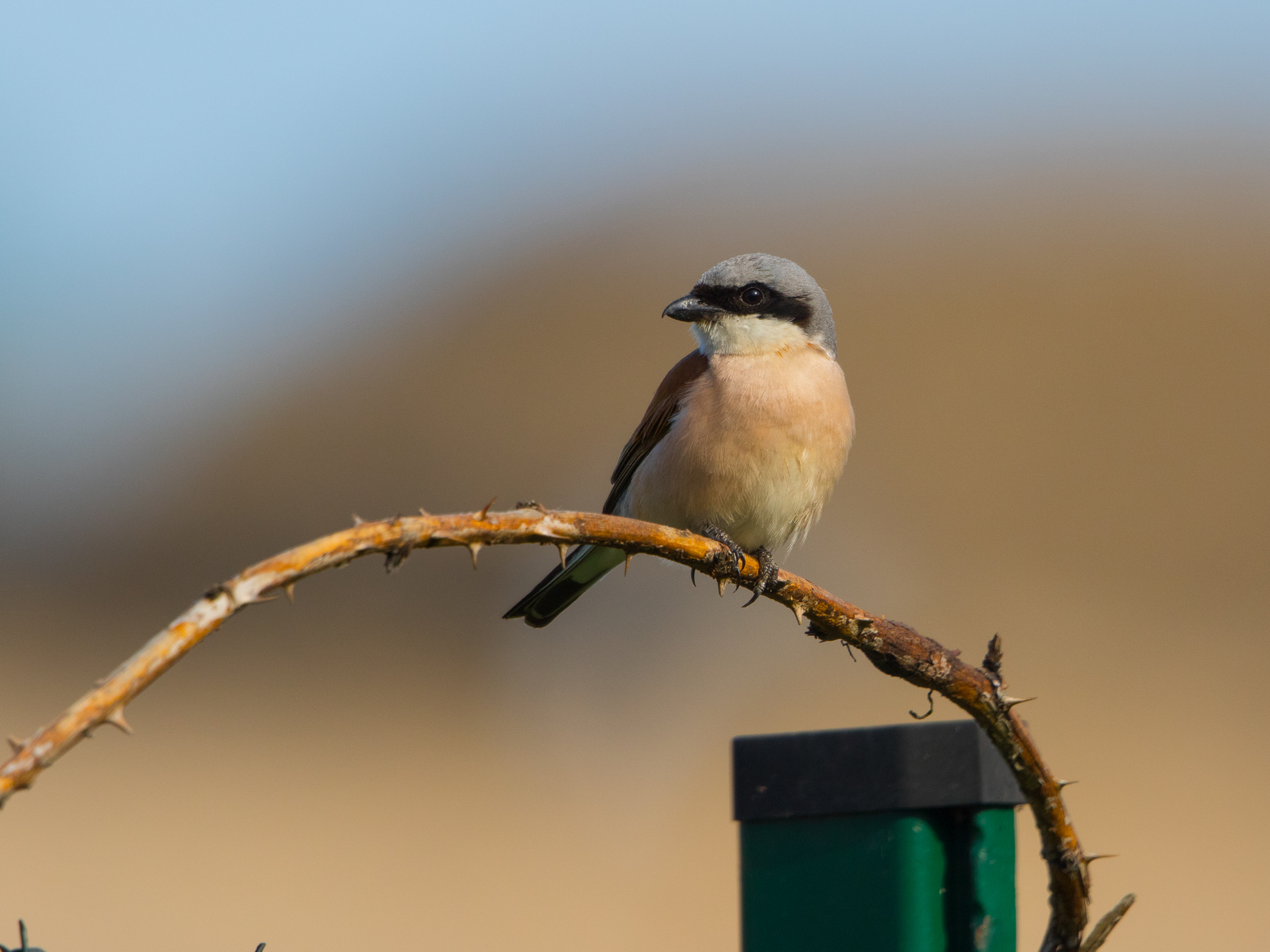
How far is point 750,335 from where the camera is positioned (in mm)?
4625

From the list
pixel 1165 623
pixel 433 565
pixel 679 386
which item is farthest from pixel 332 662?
pixel 679 386

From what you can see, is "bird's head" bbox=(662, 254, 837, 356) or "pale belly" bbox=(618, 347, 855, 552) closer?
"pale belly" bbox=(618, 347, 855, 552)

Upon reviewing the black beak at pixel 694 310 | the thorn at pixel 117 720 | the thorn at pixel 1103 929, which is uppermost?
the black beak at pixel 694 310

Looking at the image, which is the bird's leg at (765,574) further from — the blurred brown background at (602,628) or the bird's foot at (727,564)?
the blurred brown background at (602,628)

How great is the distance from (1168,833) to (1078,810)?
2.30 ft

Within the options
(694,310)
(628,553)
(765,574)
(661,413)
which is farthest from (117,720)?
(694,310)

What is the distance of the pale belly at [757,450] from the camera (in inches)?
168

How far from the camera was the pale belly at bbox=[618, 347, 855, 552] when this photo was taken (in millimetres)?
4277

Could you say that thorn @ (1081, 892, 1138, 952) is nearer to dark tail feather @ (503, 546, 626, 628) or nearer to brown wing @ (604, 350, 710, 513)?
dark tail feather @ (503, 546, 626, 628)

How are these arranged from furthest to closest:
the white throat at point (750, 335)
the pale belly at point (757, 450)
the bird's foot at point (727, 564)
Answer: the white throat at point (750, 335) → the pale belly at point (757, 450) → the bird's foot at point (727, 564)

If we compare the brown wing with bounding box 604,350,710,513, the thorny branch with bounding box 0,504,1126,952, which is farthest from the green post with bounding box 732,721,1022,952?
the brown wing with bounding box 604,350,710,513

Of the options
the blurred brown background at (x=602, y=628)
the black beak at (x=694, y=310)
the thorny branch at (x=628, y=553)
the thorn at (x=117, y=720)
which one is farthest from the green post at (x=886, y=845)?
the blurred brown background at (x=602, y=628)

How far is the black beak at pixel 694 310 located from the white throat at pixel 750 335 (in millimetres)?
27

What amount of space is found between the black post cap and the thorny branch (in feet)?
0.36
